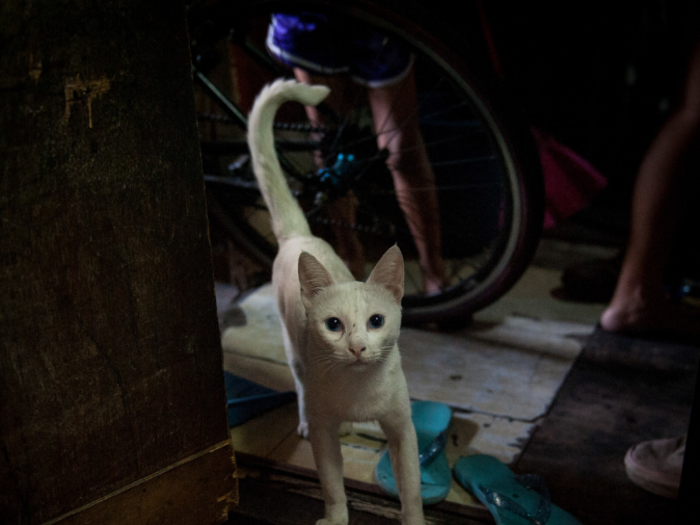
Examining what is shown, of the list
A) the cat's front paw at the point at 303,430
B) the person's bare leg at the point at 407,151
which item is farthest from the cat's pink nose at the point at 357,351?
the person's bare leg at the point at 407,151

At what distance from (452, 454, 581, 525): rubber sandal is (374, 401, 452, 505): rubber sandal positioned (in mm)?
44

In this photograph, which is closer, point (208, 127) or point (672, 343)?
point (672, 343)

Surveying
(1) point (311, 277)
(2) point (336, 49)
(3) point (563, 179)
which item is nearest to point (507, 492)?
(1) point (311, 277)

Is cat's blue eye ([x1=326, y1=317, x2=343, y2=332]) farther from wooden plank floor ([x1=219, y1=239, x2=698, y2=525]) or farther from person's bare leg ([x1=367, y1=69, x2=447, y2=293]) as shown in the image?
person's bare leg ([x1=367, y1=69, x2=447, y2=293])

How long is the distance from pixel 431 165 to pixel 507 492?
104cm

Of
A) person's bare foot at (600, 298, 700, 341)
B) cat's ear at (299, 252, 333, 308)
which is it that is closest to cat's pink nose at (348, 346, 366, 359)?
cat's ear at (299, 252, 333, 308)

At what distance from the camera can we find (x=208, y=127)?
7.64ft

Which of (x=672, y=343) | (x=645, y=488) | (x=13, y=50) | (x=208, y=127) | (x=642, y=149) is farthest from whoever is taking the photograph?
(x=642, y=149)

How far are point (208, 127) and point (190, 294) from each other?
1472 mm

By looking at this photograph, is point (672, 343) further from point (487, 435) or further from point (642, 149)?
point (642, 149)

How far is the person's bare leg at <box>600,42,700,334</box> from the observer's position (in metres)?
1.75

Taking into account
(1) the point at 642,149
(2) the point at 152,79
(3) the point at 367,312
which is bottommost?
(3) the point at 367,312

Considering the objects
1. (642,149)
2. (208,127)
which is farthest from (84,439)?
(642,149)

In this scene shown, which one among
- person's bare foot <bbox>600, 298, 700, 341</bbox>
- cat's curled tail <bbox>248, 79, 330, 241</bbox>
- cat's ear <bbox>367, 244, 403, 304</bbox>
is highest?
cat's curled tail <bbox>248, 79, 330, 241</bbox>
